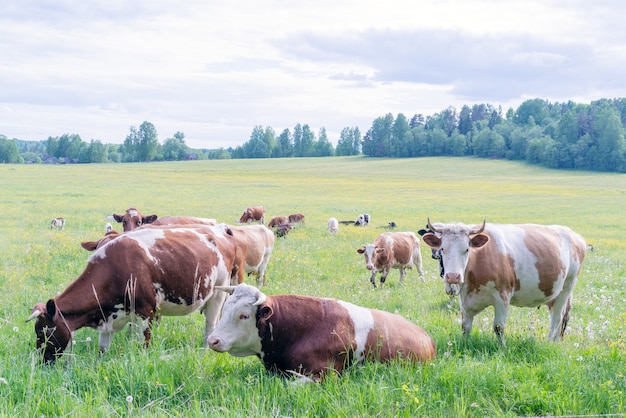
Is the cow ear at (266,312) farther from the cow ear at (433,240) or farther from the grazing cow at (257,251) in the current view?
the grazing cow at (257,251)

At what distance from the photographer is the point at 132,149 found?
5842 inches

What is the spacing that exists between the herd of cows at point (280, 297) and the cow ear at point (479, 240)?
0.01 meters

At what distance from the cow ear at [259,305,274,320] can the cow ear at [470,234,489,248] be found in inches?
128

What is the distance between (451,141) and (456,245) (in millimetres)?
132513

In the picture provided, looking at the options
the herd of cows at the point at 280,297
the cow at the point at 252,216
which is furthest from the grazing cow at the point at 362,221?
the herd of cows at the point at 280,297

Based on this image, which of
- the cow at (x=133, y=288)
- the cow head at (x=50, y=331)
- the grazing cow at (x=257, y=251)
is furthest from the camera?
the grazing cow at (x=257, y=251)

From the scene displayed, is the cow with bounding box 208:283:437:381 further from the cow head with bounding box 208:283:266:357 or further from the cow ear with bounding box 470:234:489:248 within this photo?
the cow ear with bounding box 470:234:489:248

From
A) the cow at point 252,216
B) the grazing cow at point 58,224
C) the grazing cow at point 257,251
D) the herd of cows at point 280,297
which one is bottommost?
the cow at point 252,216

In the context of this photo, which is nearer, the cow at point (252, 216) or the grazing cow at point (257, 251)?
the grazing cow at point (257, 251)

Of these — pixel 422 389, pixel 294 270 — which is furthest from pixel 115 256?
pixel 294 270

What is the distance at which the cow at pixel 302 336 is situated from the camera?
6164 millimetres

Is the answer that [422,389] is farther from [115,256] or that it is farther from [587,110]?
[587,110]

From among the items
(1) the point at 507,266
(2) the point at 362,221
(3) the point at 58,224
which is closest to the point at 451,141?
(2) the point at 362,221

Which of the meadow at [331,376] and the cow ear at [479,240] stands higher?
the cow ear at [479,240]
